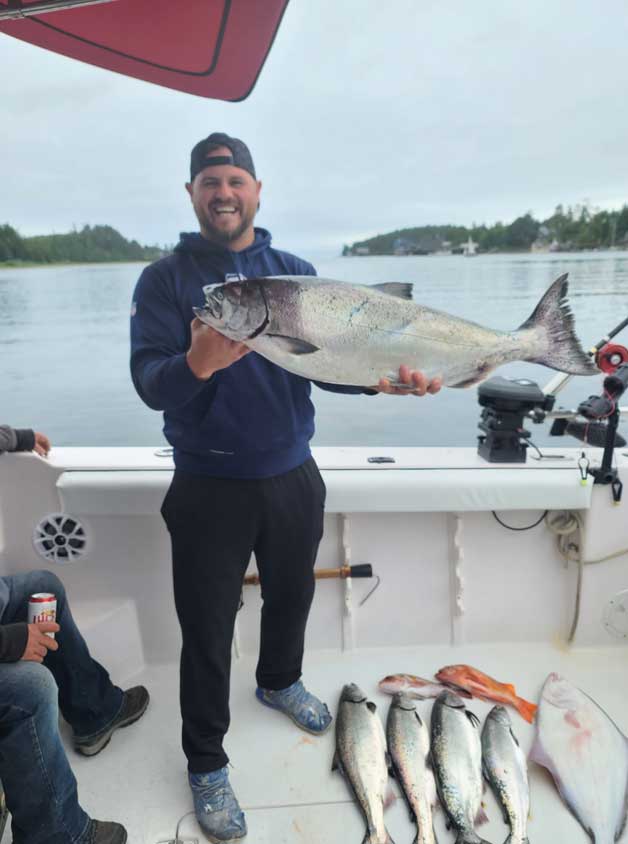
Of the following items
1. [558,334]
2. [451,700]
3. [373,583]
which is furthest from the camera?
[373,583]

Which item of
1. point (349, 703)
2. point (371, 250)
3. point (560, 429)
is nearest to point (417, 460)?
point (560, 429)

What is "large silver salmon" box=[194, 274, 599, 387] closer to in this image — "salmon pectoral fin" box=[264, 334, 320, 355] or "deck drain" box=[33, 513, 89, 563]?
"salmon pectoral fin" box=[264, 334, 320, 355]

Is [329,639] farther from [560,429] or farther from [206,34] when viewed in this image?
[206,34]

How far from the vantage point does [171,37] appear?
2.44 meters

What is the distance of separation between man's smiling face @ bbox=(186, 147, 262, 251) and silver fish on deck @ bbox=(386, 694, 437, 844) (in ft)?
6.10

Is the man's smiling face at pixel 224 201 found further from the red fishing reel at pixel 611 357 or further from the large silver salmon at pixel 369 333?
the red fishing reel at pixel 611 357

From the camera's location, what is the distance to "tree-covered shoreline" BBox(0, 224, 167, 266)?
3.48m

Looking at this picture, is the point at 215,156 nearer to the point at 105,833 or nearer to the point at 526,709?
the point at 105,833

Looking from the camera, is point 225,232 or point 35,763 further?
point 225,232

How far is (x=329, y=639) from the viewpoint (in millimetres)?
2617

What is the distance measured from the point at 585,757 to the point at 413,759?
24.0 inches

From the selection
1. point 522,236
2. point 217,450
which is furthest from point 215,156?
point 522,236

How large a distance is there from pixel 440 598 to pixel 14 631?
1.88 m

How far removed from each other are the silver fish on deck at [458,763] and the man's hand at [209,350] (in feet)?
5.18
